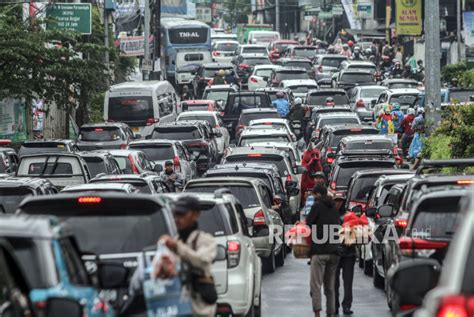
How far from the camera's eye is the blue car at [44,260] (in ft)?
30.4

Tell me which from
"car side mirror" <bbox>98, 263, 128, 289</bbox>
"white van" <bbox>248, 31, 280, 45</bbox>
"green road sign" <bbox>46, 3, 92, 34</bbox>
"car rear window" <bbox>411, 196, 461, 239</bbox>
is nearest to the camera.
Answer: "car side mirror" <bbox>98, 263, 128, 289</bbox>

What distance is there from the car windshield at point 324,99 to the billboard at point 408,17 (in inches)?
299

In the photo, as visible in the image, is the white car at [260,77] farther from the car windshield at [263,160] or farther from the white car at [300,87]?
the car windshield at [263,160]

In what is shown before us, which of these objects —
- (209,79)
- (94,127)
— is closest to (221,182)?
(94,127)

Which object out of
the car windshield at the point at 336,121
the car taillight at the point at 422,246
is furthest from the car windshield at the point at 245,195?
the car windshield at the point at 336,121

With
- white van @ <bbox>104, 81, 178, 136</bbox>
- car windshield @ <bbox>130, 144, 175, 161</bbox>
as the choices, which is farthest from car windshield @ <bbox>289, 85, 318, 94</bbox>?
car windshield @ <bbox>130, 144, 175, 161</bbox>

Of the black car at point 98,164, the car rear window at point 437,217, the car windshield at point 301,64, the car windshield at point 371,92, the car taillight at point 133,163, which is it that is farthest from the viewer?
the car windshield at point 301,64

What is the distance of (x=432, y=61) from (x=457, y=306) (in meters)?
29.8

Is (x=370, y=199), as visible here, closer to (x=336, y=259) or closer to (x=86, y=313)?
(x=336, y=259)

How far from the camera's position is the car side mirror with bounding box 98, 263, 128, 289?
10.8m

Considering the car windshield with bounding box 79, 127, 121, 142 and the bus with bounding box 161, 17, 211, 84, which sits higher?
the bus with bounding box 161, 17, 211, 84

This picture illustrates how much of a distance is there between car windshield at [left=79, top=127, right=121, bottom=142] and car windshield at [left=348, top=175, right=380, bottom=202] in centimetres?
1449

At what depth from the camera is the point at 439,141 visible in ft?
102

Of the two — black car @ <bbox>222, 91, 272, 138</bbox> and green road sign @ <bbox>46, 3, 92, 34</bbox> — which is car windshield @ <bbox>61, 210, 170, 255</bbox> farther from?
black car @ <bbox>222, 91, 272, 138</bbox>
